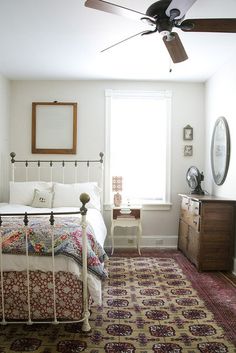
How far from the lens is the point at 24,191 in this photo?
4195mm

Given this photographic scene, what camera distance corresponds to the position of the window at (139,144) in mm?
4832

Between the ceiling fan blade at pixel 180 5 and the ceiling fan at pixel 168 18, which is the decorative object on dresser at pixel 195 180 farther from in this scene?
the ceiling fan blade at pixel 180 5

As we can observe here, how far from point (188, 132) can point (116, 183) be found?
4.56ft

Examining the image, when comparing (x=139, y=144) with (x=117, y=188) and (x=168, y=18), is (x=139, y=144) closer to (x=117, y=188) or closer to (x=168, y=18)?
(x=117, y=188)

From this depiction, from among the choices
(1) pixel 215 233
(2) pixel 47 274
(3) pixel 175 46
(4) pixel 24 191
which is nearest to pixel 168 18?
(3) pixel 175 46

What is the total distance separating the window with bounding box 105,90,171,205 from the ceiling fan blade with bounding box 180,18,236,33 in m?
2.60

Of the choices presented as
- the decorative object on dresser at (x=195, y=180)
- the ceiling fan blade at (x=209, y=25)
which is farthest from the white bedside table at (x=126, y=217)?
the ceiling fan blade at (x=209, y=25)

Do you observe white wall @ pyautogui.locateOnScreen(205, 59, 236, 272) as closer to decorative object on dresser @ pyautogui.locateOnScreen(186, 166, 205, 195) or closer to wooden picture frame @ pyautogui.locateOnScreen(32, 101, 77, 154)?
decorative object on dresser @ pyautogui.locateOnScreen(186, 166, 205, 195)

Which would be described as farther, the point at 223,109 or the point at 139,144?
the point at 139,144

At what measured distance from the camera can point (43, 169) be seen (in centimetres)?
479

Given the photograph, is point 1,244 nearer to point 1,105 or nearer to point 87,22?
point 87,22

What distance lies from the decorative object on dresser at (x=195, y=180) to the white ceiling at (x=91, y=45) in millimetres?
1378

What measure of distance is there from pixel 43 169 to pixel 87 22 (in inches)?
98.2

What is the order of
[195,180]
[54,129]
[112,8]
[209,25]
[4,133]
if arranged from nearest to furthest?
[112,8], [209,25], [195,180], [4,133], [54,129]
